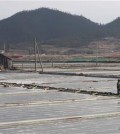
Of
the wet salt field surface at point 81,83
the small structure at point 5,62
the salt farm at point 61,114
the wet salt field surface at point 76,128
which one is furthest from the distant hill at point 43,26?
the wet salt field surface at point 76,128

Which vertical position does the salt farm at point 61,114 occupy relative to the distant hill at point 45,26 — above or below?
below

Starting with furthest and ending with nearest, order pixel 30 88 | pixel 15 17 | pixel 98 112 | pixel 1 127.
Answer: pixel 15 17 → pixel 30 88 → pixel 98 112 → pixel 1 127

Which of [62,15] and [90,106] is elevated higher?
[62,15]

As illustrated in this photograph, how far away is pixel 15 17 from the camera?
16275 centimetres

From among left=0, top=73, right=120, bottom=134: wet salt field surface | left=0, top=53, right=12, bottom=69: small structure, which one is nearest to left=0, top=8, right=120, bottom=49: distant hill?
left=0, top=53, right=12, bottom=69: small structure

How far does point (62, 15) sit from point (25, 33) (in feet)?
74.7

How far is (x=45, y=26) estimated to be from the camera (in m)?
160

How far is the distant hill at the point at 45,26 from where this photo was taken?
145m

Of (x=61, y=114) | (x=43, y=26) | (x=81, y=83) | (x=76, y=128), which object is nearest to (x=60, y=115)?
(x=61, y=114)

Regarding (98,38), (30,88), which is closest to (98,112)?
(30,88)

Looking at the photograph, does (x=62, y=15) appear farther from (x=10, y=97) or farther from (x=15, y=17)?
(x=10, y=97)

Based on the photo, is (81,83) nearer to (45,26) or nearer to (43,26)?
(45,26)

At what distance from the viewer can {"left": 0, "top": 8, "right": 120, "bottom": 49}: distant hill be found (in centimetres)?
14462

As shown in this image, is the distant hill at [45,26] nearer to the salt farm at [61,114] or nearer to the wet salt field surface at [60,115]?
the salt farm at [61,114]
